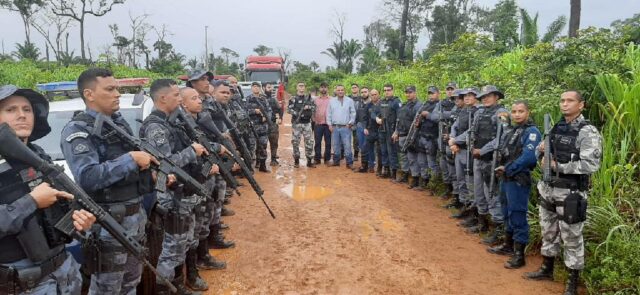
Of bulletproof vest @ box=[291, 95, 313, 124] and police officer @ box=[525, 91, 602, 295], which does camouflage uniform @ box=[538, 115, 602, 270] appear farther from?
bulletproof vest @ box=[291, 95, 313, 124]

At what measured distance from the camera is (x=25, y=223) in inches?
80.8

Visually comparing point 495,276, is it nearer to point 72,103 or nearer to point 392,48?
point 72,103

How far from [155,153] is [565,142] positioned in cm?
347

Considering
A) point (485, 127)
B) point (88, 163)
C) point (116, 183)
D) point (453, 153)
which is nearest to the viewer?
point (88, 163)

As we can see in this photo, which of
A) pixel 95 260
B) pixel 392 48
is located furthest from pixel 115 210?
pixel 392 48

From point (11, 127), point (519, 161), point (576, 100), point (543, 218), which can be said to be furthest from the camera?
point (519, 161)

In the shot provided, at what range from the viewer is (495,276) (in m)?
4.36

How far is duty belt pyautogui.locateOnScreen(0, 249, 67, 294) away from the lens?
2045 millimetres

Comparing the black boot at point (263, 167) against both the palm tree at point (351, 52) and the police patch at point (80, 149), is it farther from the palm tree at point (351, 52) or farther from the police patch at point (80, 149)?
the palm tree at point (351, 52)

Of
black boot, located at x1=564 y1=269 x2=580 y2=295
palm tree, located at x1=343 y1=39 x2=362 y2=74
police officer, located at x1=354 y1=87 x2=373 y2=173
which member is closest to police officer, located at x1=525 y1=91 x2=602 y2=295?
black boot, located at x1=564 y1=269 x2=580 y2=295

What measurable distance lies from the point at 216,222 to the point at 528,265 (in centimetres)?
347

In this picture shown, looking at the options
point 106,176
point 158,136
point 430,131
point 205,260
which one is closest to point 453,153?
point 430,131

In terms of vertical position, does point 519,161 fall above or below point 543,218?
above

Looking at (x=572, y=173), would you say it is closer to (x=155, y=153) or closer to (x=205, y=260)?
(x=155, y=153)
